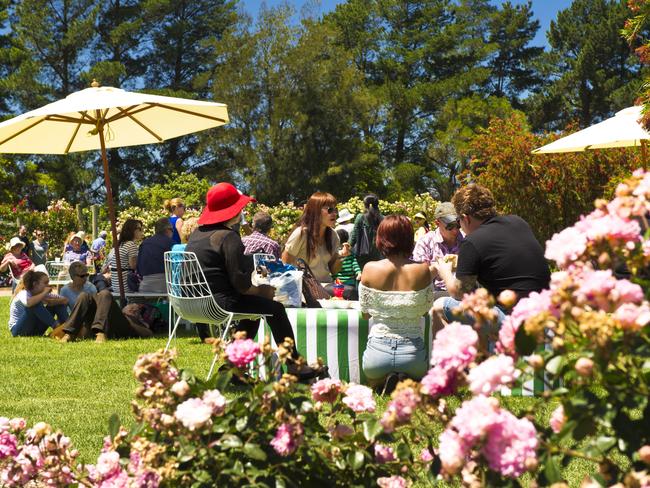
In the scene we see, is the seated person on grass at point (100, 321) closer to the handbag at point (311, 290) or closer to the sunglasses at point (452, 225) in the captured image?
the handbag at point (311, 290)

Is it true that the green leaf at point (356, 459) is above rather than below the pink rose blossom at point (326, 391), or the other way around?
below

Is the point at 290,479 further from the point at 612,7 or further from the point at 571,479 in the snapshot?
the point at 612,7

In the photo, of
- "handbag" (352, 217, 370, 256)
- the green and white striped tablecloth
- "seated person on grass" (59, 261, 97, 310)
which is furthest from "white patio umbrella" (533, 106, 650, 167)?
"seated person on grass" (59, 261, 97, 310)

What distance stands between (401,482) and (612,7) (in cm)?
4081

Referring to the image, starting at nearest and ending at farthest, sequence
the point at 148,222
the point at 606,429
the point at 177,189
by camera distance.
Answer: the point at 606,429
the point at 148,222
the point at 177,189

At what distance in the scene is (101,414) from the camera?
468 centimetres

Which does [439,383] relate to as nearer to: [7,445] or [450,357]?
[450,357]

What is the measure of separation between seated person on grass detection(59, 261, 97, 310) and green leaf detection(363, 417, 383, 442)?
7.45 meters

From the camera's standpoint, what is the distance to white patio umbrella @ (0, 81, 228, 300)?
318 inches

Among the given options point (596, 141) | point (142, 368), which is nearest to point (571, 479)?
point (142, 368)

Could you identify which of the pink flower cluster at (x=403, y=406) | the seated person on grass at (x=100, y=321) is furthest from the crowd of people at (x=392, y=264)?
the pink flower cluster at (x=403, y=406)

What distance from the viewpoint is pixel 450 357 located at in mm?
1654

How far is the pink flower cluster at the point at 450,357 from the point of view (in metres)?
1.65

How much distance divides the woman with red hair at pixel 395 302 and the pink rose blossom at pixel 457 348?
3.34m
